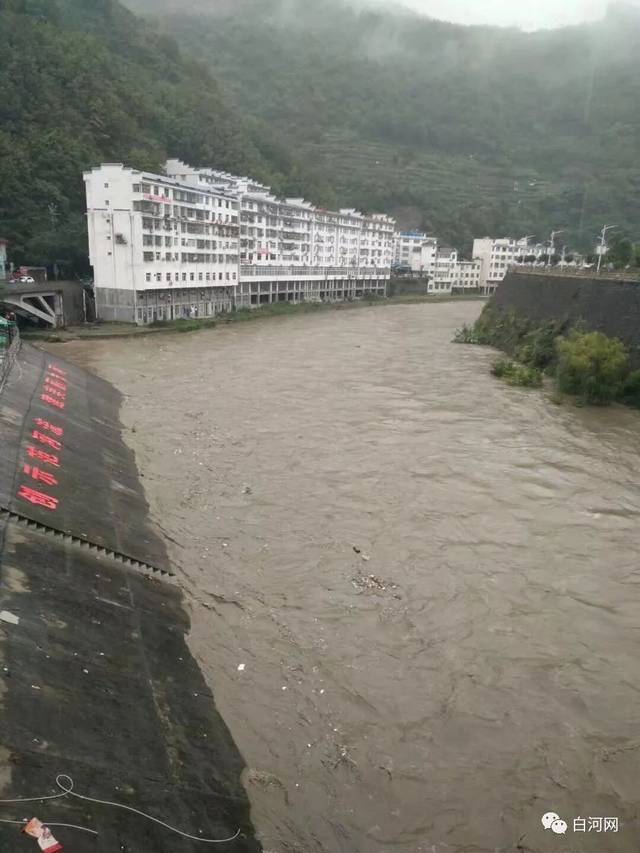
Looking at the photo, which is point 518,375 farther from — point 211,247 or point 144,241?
point 211,247

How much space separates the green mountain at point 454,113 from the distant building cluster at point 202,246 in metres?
42.9

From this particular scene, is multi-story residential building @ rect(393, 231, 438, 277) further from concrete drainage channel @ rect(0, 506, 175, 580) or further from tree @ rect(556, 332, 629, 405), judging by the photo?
concrete drainage channel @ rect(0, 506, 175, 580)

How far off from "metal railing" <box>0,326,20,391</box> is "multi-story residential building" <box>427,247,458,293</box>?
2451 inches

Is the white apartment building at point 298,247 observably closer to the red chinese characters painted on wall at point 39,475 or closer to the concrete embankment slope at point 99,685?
the red chinese characters painted on wall at point 39,475

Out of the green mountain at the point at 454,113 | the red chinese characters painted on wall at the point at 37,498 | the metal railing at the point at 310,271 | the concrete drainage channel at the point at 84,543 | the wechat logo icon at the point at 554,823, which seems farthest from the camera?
the green mountain at the point at 454,113

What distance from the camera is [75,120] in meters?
45.8

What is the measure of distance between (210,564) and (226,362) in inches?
742

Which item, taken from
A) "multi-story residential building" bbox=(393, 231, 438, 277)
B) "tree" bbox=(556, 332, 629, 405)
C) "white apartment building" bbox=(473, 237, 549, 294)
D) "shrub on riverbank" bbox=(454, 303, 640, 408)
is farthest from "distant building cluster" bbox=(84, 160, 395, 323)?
"white apartment building" bbox=(473, 237, 549, 294)

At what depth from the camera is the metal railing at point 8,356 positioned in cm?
1548

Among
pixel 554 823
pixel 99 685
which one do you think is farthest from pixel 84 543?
pixel 554 823

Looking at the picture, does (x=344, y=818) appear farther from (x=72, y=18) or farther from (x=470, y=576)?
(x=72, y=18)

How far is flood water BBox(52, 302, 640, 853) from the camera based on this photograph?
6219mm

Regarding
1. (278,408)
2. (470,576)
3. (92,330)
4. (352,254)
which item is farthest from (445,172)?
(470,576)

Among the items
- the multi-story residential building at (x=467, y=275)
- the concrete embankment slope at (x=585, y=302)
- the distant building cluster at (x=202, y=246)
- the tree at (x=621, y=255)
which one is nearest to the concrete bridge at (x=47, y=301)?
the distant building cluster at (x=202, y=246)
